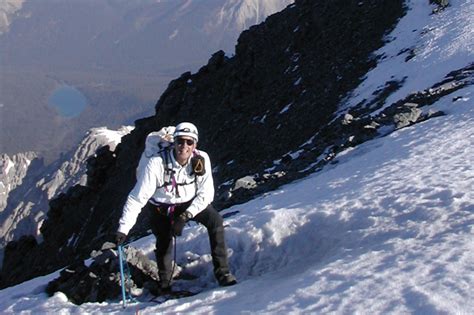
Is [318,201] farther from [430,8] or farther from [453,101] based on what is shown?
[430,8]

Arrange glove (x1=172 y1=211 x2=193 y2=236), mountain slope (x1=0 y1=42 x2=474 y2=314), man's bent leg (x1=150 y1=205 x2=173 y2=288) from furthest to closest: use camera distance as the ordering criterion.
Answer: man's bent leg (x1=150 y1=205 x2=173 y2=288), glove (x1=172 y1=211 x2=193 y2=236), mountain slope (x1=0 y1=42 x2=474 y2=314)

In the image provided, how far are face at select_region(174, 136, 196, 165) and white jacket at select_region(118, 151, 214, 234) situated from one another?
206 millimetres

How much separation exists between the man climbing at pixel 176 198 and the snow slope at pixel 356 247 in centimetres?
81

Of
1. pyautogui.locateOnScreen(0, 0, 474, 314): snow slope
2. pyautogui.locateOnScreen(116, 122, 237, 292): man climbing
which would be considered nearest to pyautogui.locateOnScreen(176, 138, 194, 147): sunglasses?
pyautogui.locateOnScreen(116, 122, 237, 292): man climbing

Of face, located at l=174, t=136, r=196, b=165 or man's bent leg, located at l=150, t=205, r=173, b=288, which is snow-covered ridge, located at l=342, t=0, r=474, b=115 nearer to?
man's bent leg, located at l=150, t=205, r=173, b=288

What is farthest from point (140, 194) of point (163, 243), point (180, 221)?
point (163, 243)

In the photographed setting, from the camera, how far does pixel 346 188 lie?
1327 cm

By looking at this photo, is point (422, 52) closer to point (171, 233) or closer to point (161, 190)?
point (171, 233)

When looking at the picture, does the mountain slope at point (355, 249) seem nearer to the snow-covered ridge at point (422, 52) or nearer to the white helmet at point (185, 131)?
the white helmet at point (185, 131)

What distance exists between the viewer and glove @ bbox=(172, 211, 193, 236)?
9258mm

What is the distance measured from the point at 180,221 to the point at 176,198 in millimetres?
416

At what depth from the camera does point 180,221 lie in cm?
946

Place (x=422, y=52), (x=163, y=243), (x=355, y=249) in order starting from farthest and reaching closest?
(x=422, y=52) → (x=163, y=243) → (x=355, y=249)

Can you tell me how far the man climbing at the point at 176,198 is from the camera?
908 cm
